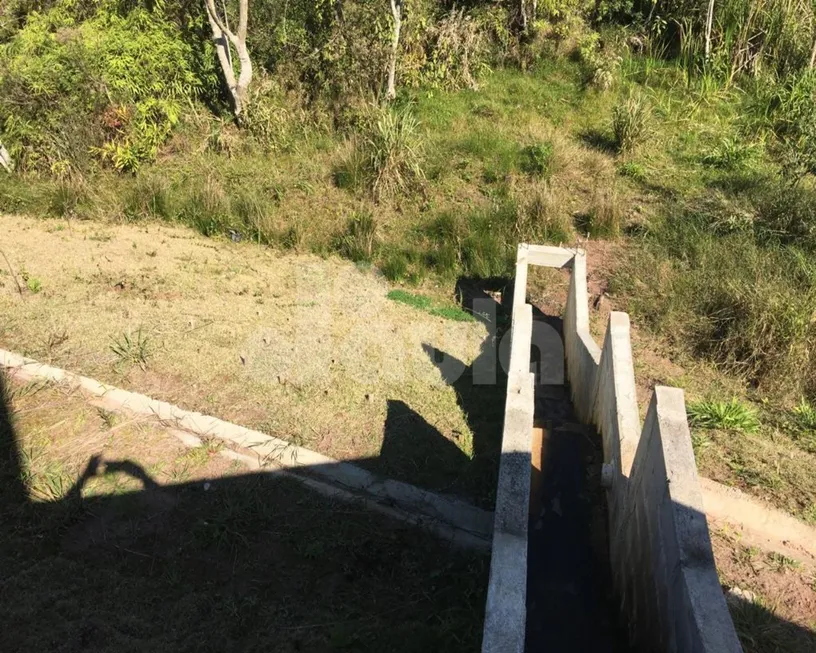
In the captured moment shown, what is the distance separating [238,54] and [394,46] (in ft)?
6.37

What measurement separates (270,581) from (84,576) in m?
0.87

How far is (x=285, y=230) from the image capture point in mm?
6523

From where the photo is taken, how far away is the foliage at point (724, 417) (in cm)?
400

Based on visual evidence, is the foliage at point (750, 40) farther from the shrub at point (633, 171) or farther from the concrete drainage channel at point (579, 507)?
the concrete drainage channel at point (579, 507)

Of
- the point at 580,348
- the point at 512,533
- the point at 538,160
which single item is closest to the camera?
the point at 512,533

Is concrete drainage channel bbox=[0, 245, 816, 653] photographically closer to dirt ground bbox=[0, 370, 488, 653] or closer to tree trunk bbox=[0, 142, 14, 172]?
dirt ground bbox=[0, 370, 488, 653]

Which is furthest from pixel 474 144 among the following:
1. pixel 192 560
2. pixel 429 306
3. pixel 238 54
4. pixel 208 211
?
pixel 192 560

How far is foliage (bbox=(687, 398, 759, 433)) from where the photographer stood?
13.1 ft

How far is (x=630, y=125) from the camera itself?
24.3ft

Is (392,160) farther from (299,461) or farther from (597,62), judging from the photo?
(299,461)

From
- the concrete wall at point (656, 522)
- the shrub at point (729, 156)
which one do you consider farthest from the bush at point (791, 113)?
the concrete wall at point (656, 522)

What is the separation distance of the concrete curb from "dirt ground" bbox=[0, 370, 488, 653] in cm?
11

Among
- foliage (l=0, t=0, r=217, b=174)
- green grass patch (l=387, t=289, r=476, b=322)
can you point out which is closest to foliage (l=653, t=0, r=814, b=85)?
green grass patch (l=387, t=289, r=476, b=322)

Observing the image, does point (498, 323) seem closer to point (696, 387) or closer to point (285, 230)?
point (696, 387)
